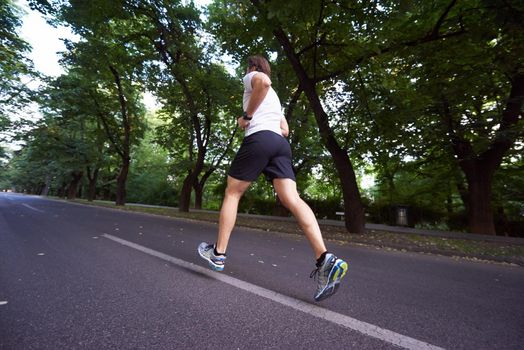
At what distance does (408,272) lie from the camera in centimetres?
430

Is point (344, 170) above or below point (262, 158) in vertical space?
above

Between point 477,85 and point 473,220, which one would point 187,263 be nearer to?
point 477,85

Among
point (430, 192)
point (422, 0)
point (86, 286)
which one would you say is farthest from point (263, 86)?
point (430, 192)

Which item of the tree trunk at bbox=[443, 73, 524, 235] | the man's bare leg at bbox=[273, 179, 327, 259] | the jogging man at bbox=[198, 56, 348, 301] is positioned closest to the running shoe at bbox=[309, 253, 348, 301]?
the man's bare leg at bbox=[273, 179, 327, 259]

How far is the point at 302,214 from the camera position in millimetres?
2582

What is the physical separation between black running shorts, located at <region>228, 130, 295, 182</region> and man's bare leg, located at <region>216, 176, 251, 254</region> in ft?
0.24

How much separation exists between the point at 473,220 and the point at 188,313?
12.9 metres

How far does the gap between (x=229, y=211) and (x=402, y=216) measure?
49.2 ft

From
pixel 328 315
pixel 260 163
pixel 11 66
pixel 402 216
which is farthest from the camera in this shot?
pixel 11 66

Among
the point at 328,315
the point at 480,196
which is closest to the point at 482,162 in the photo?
the point at 480,196

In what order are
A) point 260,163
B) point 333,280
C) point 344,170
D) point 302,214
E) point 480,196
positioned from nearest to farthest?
1. point 333,280
2. point 302,214
3. point 260,163
4. point 344,170
5. point 480,196

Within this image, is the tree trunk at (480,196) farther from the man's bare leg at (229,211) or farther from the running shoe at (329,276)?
the man's bare leg at (229,211)

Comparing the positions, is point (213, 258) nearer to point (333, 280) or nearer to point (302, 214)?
point (302, 214)

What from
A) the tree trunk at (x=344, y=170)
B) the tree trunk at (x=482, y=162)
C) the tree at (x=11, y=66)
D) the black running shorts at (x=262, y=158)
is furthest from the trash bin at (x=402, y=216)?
the tree at (x=11, y=66)
